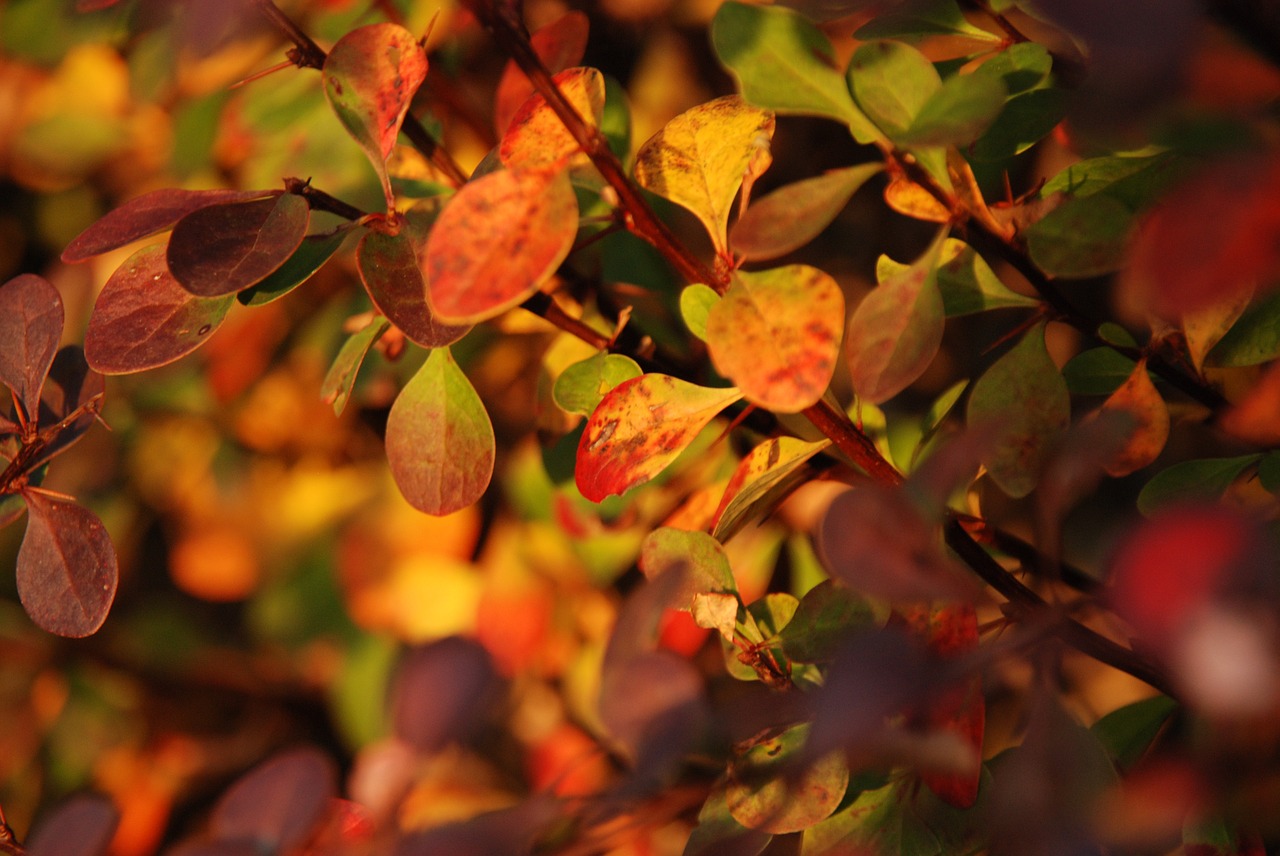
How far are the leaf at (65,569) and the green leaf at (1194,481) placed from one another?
509 mm

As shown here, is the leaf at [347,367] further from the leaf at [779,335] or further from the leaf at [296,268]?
the leaf at [779,335]

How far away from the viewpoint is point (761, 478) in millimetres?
446

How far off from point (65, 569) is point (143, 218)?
17 centimetres

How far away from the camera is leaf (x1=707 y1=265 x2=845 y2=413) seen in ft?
1.21

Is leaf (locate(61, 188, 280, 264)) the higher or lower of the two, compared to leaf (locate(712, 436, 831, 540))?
higher

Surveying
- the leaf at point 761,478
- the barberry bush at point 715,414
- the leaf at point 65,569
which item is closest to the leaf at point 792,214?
the barberry bush at point 715,414

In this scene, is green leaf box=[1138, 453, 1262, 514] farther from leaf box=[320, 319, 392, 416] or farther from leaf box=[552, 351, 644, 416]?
leaf box=[320, 319, 392, 416]

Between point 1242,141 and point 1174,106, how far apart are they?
0.07 feet

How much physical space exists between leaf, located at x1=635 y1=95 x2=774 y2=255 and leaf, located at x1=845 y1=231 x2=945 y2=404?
84mm

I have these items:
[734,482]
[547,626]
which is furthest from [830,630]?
[547,626]

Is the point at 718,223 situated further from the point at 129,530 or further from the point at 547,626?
the point at 129,530

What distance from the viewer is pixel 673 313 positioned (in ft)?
2.53

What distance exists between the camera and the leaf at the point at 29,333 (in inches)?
18.1

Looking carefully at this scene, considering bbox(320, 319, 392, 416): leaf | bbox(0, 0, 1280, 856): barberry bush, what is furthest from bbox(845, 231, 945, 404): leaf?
bbox(320, 319, 392, 416): leaf
